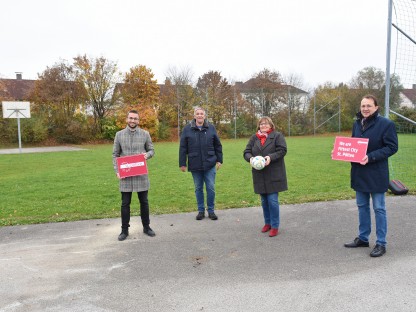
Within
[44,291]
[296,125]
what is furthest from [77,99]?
[44,291]

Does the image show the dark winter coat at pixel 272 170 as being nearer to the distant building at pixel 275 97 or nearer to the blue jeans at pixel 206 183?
the blue jeans at pixel 206 183

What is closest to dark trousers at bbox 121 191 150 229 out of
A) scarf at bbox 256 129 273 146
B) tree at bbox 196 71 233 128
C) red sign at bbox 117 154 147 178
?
red sign at bbox 117 154 147 178

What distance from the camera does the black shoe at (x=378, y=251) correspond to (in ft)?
14.4

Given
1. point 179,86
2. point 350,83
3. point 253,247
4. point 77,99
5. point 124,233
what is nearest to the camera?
point 253,247

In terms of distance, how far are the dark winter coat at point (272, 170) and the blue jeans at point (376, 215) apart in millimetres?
1118

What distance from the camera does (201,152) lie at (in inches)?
245

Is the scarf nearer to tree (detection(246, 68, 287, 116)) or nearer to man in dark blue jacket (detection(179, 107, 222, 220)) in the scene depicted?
man in dark blue jacket (detection(179, 107, 222, 220))

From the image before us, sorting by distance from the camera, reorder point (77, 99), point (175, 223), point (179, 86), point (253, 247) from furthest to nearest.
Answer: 1. point (179, 86)
2. point (77, 99)
3. point (175, 223)
4. point (253, 247)

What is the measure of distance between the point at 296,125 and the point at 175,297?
Result: 40.0 meters

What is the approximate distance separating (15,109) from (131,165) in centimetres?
2707

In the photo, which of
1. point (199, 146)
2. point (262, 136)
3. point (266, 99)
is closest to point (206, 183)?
point (199, 146)

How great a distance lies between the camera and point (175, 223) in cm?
610

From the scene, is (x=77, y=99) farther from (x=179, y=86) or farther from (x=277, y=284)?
(x=277, y=284)

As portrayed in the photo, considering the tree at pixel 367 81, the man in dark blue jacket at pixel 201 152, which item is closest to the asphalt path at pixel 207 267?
the man in dark blue jacket at pixel 201 152
